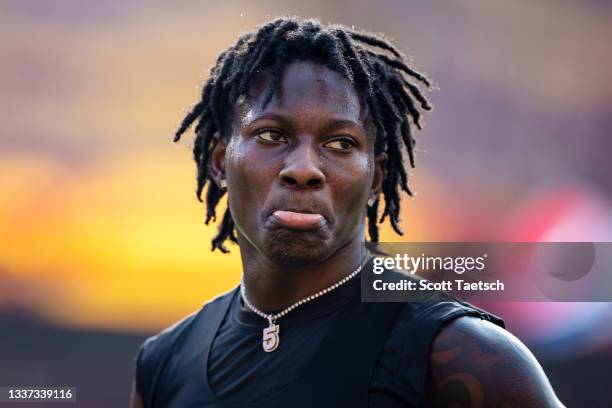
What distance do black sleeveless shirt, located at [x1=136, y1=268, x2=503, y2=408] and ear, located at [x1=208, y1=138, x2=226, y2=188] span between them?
1.56ft

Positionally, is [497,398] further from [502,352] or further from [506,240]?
[506,240]

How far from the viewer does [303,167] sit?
9.05 ft

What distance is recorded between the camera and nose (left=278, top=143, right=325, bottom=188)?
9.05 feet

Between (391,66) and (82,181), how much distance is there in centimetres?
564

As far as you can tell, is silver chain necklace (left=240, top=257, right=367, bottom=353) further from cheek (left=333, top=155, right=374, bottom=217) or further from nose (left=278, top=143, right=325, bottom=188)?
nose (left=278, top=143, right=325, bottom=188)

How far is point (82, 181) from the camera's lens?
331 inches

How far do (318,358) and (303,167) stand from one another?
609 mm

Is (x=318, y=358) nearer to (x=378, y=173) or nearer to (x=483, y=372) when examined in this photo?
(x=483, y=372)

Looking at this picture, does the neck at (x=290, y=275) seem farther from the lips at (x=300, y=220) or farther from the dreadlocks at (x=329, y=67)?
the dreadlocks at (x=329, y=67)

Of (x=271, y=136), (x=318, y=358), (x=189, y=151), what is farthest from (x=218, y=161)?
(x=189, y=151)

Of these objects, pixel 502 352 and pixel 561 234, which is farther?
pixel 561 234

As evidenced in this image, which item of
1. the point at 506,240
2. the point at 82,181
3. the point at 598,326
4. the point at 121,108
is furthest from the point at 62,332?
the point at 598,326

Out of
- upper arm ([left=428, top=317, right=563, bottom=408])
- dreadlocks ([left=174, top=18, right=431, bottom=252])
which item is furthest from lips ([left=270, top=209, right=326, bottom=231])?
upper arm ([left=428, top=317, right=563, bottom=408])

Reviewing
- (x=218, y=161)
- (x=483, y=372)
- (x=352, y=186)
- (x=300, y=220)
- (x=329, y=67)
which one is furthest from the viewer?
(x=218, y=161)
